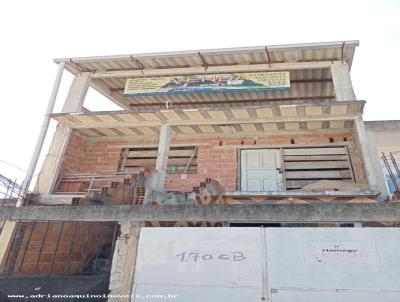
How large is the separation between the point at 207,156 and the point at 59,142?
13.7 feet

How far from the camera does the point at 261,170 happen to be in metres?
8.41

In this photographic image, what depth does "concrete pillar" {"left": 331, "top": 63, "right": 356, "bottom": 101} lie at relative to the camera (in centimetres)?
729

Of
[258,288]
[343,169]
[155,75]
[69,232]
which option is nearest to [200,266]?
[258,288]

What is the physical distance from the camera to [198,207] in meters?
4.33

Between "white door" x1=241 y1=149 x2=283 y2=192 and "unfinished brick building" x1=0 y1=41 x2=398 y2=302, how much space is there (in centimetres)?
3

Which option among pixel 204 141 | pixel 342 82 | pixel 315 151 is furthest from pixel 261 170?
pixel 342 82

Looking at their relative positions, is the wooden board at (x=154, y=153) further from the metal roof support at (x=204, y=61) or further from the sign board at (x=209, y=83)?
the metal roof support at (x=204, y=61)

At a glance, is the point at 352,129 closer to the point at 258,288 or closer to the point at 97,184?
the point at 258,288

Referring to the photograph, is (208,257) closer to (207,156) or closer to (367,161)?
(367,161)

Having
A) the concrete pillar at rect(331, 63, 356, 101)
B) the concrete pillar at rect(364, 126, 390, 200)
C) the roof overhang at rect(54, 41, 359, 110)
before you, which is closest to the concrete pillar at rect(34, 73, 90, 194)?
the roof overhang at rect(54, 41, 359, 110)

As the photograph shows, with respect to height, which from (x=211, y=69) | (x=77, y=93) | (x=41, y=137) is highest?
(x=211, y=69)

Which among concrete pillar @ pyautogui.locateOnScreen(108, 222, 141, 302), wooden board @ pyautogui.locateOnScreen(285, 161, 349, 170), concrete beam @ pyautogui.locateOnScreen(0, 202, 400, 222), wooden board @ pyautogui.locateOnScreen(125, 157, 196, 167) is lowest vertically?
concrete pillar @ pyautogui.locateOnScreen(108, 222, 141, 302)

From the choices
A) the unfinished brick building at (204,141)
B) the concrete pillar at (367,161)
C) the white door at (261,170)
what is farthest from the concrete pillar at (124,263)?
the concrete pillar at (367,161)
